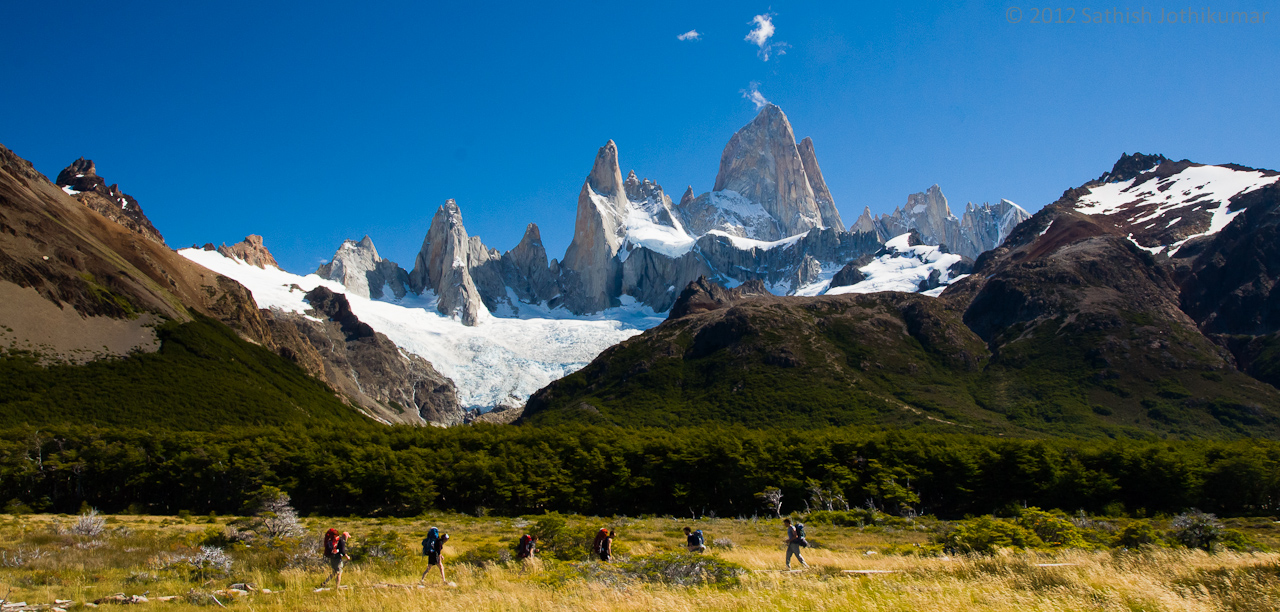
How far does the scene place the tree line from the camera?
2382 inches

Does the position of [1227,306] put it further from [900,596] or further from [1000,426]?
[900,596]

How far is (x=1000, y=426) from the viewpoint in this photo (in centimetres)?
12494

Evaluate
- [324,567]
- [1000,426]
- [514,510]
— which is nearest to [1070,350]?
[1000,426]

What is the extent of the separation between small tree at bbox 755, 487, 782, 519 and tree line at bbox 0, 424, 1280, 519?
0.21 m

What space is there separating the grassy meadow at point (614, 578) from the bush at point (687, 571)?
0.22ft

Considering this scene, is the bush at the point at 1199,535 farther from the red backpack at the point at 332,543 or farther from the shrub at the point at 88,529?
the shrub at the point at 88,529

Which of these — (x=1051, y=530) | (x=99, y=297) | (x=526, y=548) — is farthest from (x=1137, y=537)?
(x=99, y=297)

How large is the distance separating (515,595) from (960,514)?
57.3m

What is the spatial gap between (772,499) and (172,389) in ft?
319

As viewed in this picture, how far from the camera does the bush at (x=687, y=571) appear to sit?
20.6m

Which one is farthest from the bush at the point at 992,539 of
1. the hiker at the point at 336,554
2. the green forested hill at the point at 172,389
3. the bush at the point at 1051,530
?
the green forested hill at the point at 172,389

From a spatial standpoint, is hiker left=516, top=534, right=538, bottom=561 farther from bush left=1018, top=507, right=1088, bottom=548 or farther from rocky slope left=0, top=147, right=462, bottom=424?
rocky slope left=0, top=147, right=462, bottom=424

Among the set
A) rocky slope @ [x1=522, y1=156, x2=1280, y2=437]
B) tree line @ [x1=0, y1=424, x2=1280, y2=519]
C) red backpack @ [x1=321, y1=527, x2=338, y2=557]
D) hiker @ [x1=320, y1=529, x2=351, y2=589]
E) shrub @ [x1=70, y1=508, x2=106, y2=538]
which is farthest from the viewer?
rocky slope @ [x1=522, y1=156, x2=1280, y2=437]

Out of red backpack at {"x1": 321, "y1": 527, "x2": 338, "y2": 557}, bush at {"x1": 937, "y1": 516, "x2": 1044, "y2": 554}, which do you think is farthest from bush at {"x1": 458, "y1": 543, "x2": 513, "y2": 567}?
bush at {"x1": 937, "y1": 516, "x2": 1044, "y2": 554}
